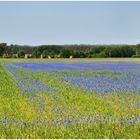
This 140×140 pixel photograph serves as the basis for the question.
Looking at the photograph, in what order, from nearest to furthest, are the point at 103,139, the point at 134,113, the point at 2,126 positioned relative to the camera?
1. the point at 103,139
2. the point at 2,126
3. the point at 134,113

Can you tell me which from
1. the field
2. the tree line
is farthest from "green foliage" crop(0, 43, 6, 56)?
the field

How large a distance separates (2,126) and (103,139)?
1868mm

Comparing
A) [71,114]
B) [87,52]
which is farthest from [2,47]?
[71,114]

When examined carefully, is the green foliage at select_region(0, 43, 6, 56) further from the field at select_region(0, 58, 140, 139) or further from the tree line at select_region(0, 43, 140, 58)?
the field at select_region(0, 58, 140, 139)

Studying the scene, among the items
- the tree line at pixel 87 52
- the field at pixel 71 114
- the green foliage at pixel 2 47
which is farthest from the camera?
the green foliage at pixel 2 47

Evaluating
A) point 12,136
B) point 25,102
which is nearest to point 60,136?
point 12,136

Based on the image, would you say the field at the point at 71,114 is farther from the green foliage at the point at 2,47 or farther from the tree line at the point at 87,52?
the green foliage at the point at 2,47

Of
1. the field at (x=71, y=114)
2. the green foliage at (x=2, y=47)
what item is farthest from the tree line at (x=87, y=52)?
the field at (x=71, y=114)

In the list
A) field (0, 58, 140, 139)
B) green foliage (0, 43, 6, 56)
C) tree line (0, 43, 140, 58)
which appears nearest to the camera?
field (0, 58, 140, 139)

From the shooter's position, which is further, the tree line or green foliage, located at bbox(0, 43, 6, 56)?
green foliage, located at bbox(0, 43, 6, 56)

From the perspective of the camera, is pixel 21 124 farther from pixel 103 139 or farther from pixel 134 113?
pixel 134 113

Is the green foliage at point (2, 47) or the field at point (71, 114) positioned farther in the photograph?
the green foliage at point (2, 47)

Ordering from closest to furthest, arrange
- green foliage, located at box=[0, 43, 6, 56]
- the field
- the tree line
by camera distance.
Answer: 1. the field
2. the tree line
3. green foliage, located at box=[0, 43, 6, 56]

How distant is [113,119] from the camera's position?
711 centimetres
